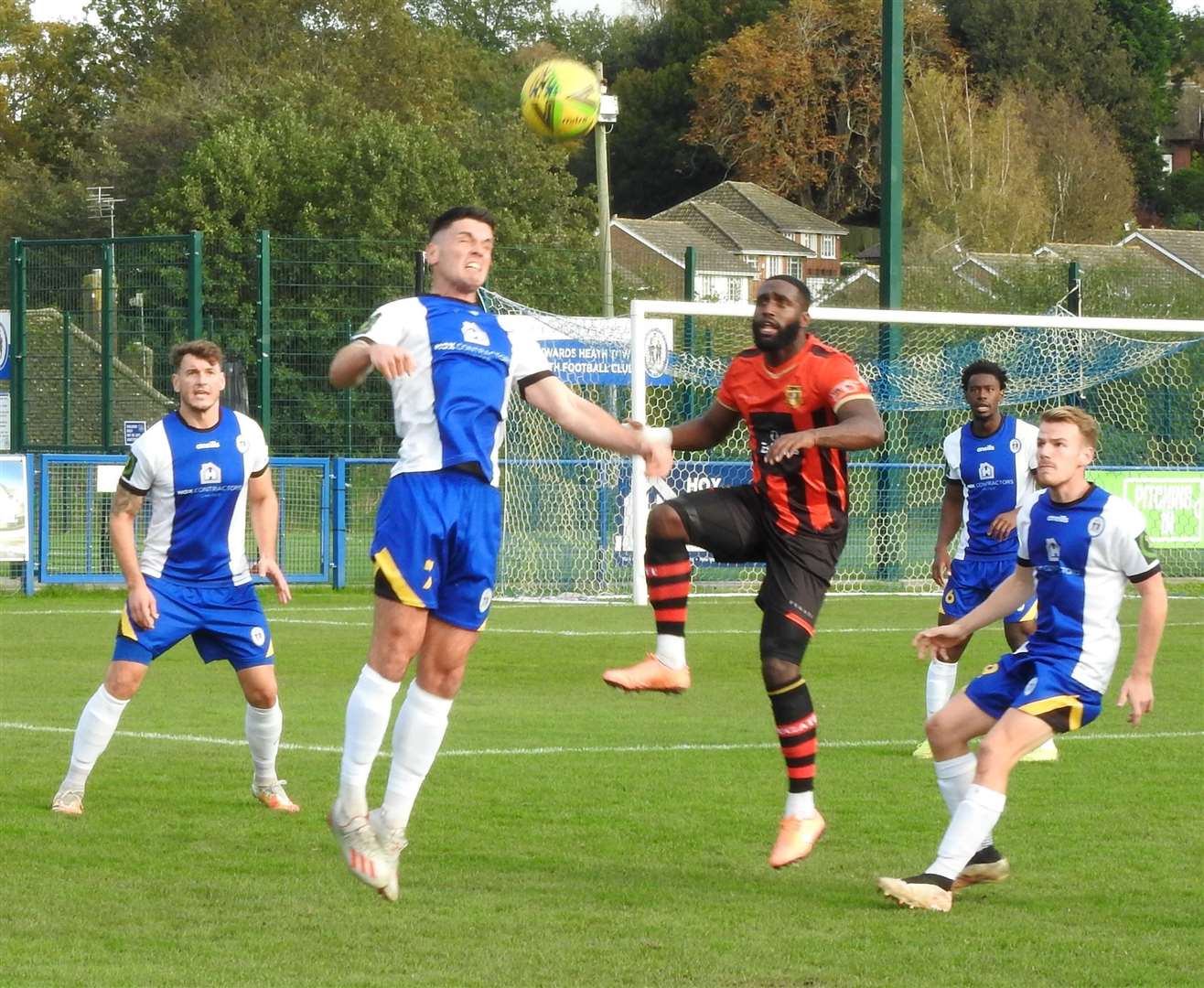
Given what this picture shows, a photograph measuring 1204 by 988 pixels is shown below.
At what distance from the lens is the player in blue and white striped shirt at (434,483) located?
6652mm

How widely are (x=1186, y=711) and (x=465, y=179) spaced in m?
41.3

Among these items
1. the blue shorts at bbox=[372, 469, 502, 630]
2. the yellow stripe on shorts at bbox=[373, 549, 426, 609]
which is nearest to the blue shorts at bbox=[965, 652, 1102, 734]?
the blue shorts at bbox=[372, 469, 502, 630]

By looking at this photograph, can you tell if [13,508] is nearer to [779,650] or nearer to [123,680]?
[123,680]

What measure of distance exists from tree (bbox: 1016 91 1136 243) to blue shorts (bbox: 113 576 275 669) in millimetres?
66098

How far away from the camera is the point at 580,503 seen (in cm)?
2162

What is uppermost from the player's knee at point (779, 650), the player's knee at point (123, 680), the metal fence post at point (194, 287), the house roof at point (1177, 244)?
the house roof at point (1177, 244)

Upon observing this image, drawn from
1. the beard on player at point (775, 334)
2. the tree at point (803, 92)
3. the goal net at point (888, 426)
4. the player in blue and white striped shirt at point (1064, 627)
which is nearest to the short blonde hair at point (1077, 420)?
the player in blue and white striped shirt at point (1064, 627)

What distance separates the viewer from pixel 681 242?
240ft

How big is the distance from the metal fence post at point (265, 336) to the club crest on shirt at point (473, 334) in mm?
16486

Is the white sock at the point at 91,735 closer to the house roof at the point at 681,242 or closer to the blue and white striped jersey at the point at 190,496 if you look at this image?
the blue and white striped jersey at the point at 190,496

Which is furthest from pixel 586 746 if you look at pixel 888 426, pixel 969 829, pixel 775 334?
pixel 888 426

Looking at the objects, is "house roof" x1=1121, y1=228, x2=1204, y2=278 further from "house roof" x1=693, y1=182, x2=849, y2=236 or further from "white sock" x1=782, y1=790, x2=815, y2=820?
"white sock" x1=782, y1=790, x2=815, y2=820

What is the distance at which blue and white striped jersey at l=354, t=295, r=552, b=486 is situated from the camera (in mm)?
6664

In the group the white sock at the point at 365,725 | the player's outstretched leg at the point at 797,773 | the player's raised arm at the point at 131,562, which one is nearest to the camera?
the white sock at the point at 365,725
